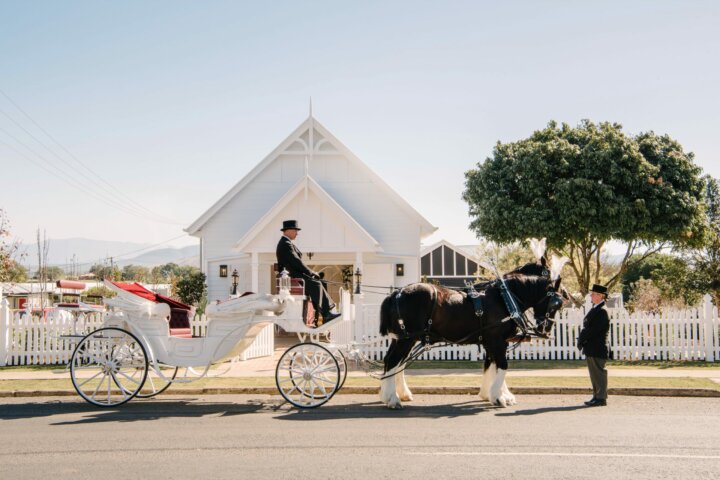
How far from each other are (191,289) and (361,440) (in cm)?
1605

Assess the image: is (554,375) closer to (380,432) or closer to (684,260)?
(380,432)

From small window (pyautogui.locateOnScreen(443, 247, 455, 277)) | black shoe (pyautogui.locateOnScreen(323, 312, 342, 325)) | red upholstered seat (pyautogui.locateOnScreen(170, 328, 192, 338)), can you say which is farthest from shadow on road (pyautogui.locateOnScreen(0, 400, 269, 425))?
small window (pyautogui.locateOnScreen(443, 247, 455, 277))

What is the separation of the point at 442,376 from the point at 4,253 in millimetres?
18453

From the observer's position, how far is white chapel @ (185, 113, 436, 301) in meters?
23.2

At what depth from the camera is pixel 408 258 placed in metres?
23.4

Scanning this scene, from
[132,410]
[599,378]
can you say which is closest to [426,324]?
[599,378]

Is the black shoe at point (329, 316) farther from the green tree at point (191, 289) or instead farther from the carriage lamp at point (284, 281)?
the green tree at point (191, 289)

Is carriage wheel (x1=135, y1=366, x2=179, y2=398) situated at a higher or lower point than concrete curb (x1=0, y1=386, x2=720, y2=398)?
higher

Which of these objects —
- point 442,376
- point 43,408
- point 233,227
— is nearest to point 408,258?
point 233,227

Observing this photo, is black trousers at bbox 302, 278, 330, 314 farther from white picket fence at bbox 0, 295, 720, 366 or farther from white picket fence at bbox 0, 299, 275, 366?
white picket fence at bbox 0, 299, 275, 366

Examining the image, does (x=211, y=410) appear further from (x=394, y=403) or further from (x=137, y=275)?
(x=137, y=275)

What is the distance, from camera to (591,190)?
20.3 m

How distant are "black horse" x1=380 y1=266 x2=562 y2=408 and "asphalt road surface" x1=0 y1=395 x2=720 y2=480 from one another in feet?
1.47

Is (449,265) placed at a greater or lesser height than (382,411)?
greater
